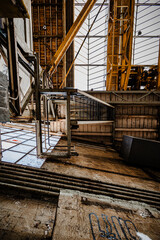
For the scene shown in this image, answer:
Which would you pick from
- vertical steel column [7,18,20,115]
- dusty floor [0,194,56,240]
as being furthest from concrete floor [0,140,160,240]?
vertical steel column [7,18,20,115]

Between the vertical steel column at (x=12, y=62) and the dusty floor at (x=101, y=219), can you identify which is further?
the vertical steel column at (x=12, y=62)

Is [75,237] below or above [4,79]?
below

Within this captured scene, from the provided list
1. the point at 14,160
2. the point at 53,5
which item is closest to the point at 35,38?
the point at 53,5

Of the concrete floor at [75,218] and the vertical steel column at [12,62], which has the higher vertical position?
the vertical steel column at [12,62]

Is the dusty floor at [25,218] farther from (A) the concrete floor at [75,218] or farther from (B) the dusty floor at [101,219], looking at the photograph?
(B) the dusty floor at [101,219]

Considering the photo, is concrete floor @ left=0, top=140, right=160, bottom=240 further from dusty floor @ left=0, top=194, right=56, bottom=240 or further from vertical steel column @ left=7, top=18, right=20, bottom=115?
vertical steel column @ left=7, top=18, right=20, bottom=115

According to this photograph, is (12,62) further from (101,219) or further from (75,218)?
(101,219)

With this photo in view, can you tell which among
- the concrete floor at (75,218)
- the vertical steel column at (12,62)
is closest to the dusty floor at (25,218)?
the concrete floor at (75,218)

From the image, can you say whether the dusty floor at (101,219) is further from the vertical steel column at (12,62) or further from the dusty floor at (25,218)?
the vertical steel column at (12,62)

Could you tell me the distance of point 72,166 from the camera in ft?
10.4

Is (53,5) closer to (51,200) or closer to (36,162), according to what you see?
(36,162)

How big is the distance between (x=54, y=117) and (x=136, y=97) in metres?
7.44

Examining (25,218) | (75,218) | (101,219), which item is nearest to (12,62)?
(25,218)

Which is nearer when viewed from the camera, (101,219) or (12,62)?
(101,219)
